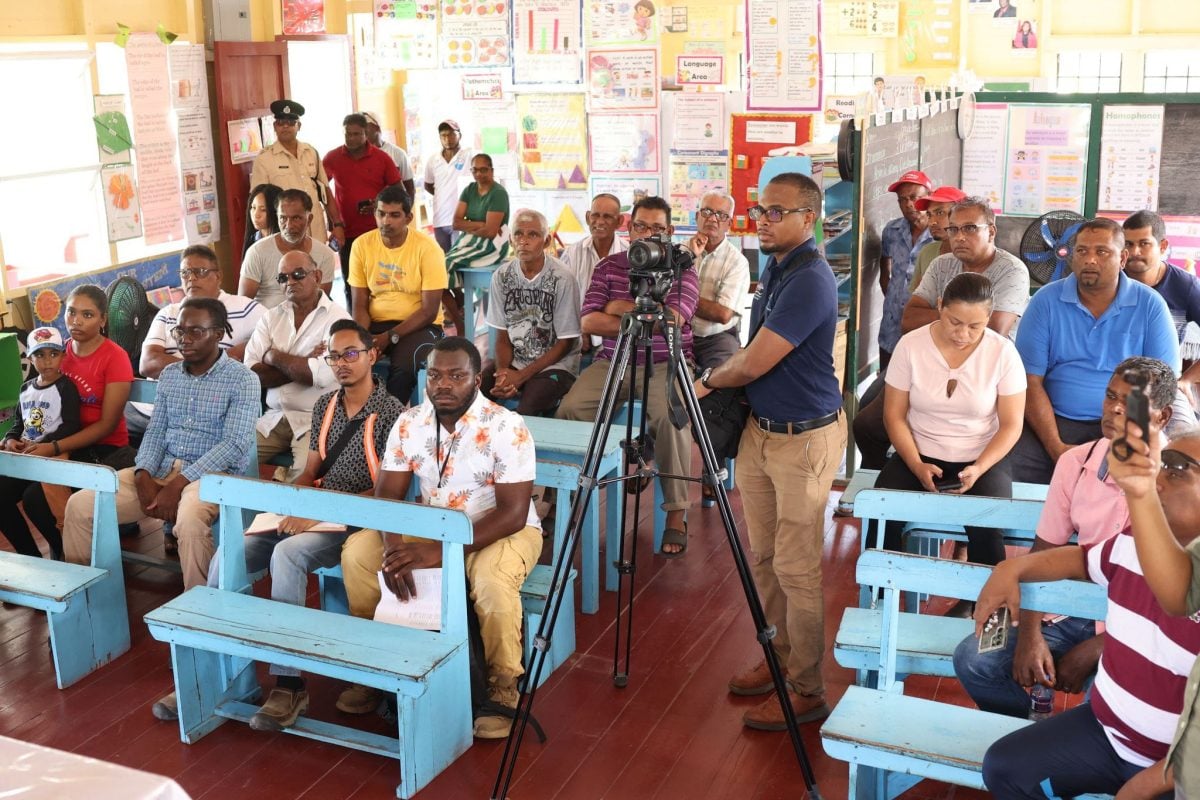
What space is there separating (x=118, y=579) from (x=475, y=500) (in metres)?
1.35

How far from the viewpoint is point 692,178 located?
27.9ft

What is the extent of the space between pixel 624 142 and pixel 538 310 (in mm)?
3364

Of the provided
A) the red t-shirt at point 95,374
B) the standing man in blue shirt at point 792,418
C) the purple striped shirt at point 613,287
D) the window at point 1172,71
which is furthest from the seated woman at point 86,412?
the window at point 1172,71

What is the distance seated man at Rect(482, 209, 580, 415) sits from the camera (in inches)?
214

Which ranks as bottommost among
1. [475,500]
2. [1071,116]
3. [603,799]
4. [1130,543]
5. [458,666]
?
Result: [603,799]

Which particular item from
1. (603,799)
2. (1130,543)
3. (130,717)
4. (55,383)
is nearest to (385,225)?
(55,383)

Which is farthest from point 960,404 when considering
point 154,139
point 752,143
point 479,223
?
point 154,139

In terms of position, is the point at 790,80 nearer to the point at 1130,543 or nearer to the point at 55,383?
the point at 55,383

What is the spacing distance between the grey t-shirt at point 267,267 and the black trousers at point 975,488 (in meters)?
3.04

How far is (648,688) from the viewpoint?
3912 millimetres

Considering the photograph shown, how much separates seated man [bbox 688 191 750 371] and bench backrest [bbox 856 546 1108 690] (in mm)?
2439

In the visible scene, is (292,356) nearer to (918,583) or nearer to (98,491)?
(98,491)

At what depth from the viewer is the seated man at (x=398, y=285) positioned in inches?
225

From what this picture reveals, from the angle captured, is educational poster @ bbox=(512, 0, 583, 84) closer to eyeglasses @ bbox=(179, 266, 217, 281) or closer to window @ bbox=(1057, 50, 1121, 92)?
eyeglasses @ bbox=(179, 266, 217, 281)
